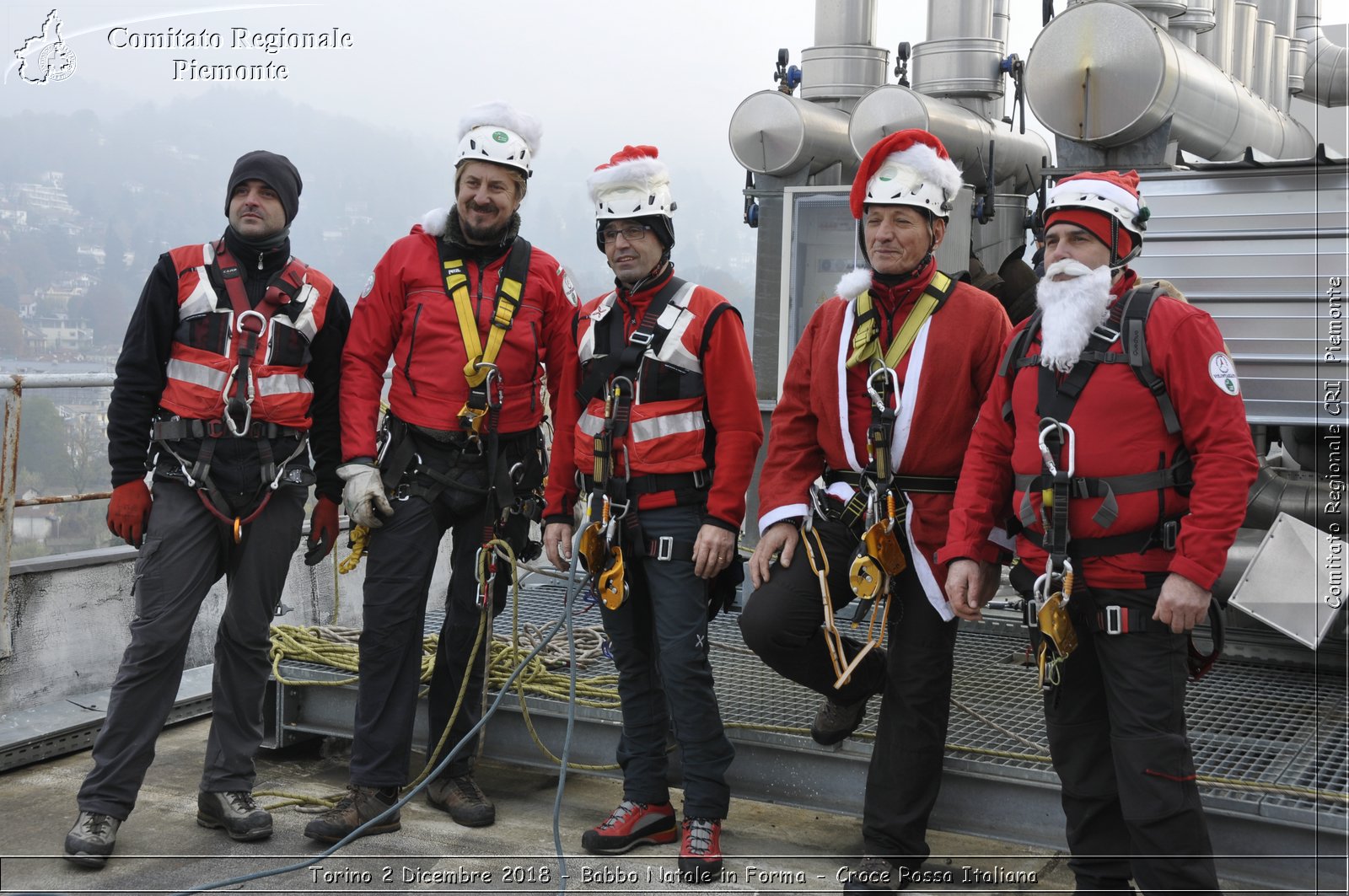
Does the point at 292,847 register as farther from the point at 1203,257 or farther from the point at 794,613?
the point at 1203,257

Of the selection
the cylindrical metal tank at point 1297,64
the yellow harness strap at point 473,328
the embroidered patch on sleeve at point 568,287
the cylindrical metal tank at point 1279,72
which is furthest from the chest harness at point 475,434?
the cylindrical metal tank at point 1297,64

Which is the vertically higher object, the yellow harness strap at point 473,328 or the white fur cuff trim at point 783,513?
the yellow harness strap at point 473,328

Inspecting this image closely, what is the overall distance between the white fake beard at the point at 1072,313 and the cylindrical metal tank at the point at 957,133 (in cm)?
387

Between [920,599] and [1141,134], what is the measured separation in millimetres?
Result: 2821

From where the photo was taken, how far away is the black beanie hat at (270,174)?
3.96 metres

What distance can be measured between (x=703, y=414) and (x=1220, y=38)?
18.7 feet

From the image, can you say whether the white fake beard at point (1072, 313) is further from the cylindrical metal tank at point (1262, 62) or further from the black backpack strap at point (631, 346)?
the cylindrical metal tank at point (1262, 62)

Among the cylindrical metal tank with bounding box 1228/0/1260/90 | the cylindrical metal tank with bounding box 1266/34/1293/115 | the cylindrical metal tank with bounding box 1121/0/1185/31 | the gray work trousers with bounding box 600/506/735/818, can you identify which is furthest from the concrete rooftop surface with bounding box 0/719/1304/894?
the cylindrical metal tank with bounding box 1266/34/1293/115

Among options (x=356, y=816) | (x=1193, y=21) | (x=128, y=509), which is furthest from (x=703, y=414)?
(x=1193, y=21)

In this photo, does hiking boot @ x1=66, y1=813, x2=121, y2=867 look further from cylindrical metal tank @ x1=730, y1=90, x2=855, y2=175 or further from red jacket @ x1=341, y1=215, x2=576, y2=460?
cylindrical metal tank @ x1=730, y1=90, x2=855, y2=175

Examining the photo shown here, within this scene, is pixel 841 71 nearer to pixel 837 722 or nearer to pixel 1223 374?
pixel 837 722

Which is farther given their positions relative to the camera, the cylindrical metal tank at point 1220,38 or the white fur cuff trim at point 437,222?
the cylindrical metal tank at point 1220,38

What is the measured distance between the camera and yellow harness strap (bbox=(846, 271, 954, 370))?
11.6ft

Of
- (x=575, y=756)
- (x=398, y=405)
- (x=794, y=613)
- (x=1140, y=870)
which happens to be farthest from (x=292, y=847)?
(x=1140, y=870)
